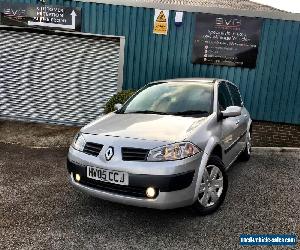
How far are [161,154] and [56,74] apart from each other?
6.87 m

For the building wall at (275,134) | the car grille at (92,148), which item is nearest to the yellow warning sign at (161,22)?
the building wall at (275,134)

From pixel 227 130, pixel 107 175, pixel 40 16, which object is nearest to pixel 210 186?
pixel 227 130

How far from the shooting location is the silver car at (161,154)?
11.7 ft

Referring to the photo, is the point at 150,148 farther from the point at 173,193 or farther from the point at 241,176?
A: the point at 241,176

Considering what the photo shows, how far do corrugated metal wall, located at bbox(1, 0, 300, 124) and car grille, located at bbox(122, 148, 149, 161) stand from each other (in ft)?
19.6

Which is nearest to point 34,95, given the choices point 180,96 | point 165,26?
point 165,26

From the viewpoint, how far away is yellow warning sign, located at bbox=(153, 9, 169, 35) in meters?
9.05

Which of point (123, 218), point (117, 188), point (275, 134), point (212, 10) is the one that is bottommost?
point (275, 134)

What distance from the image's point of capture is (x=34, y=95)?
31.8 feet

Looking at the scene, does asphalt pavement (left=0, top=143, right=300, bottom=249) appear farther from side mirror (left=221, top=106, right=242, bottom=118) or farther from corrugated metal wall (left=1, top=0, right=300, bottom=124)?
corrugated metal wall (left=1, top=0, right=300, bottom=124)

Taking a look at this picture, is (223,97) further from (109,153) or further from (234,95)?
(109,153)

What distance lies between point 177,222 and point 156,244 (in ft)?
1.82

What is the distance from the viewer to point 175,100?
15.9 ft

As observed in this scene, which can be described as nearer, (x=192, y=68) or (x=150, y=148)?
(x=150, y=148)
